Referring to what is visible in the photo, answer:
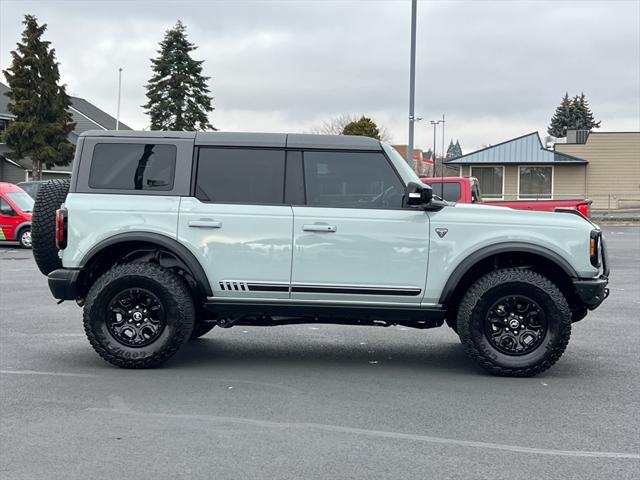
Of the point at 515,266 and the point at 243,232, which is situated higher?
the point at 243,232

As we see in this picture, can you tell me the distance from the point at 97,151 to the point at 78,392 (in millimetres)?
2135

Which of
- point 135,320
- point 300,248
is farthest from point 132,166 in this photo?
point 300,248

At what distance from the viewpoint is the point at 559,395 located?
20.1ft

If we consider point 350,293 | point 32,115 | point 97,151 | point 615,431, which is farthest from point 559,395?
point 32,115

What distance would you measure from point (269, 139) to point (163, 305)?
170cm

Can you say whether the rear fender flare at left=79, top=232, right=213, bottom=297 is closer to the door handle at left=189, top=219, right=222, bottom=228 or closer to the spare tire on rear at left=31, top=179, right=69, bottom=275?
the door handle at left=189, top=219, right=222, bottom=228

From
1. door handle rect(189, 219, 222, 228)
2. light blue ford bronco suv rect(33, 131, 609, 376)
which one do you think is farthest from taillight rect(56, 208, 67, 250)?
door handle rect(189, 219, 222, 228)

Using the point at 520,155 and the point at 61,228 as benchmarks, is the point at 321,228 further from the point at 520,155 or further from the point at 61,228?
the point at 520,155

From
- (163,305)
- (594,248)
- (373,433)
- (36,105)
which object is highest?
(36,105)

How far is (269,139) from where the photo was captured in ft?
22.9

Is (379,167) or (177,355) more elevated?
(379,167)

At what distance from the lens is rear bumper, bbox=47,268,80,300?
270 inches

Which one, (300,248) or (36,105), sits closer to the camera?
(300,248)

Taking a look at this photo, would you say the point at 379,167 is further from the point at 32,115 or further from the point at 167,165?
the point at 32,115
